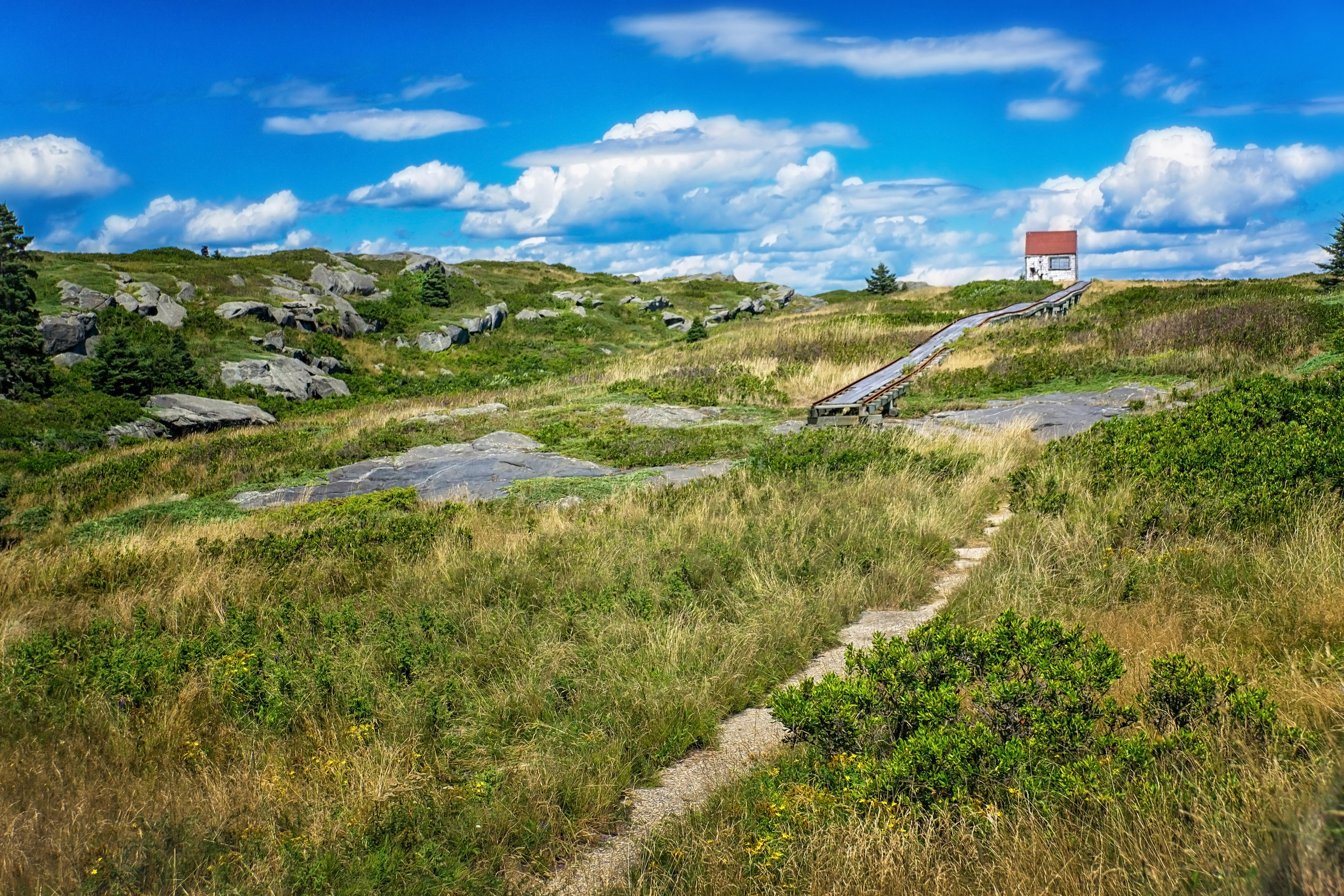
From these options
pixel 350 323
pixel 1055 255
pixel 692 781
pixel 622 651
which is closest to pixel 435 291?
pixel 350 323

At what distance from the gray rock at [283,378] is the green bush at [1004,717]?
92.0 feet

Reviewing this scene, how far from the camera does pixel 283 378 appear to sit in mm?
29359

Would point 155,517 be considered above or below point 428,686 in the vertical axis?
below

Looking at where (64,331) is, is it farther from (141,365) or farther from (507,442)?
(507,442)

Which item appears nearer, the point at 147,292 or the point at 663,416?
the point at 663,416

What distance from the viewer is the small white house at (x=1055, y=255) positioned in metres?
83.5

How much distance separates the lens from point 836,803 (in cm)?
354

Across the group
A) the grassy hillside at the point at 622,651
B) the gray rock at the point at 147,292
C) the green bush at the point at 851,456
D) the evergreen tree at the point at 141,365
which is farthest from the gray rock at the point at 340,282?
the green bush at the point at 851,456

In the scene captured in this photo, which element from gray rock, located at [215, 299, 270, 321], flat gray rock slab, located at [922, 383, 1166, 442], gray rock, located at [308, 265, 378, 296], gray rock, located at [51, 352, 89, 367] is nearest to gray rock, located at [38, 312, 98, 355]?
gray rock, located at [51, 352, 89, 367]

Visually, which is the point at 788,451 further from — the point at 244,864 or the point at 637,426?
the point at 244,864

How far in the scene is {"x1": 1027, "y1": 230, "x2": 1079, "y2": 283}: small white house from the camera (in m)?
83.5

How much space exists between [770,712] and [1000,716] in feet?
4.71

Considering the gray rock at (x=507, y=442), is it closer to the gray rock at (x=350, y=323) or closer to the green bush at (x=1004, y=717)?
the green bush at (x=1004, y=717)

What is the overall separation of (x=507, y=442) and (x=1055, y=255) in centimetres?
8111
